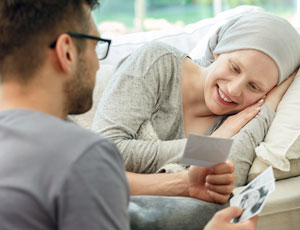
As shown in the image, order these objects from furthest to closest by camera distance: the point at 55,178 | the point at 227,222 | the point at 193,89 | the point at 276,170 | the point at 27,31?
the point at 193,89 → the point at 276,170 → the point at 227,222 → the point at 27,31 → the point at 55,178

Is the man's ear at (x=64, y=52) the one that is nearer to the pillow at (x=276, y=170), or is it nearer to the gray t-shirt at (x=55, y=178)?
the gray t-shirt at (x=55, y=178)

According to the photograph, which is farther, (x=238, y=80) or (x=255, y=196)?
(x=238, y=80)

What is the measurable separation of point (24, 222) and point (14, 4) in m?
0.49

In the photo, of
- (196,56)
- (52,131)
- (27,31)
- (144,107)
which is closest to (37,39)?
(27,31)

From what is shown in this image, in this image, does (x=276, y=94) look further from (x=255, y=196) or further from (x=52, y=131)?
(x=52, y=131)

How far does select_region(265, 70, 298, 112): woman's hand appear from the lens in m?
1.96

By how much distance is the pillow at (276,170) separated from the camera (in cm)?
172

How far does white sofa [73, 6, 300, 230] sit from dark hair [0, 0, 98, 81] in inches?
38.9

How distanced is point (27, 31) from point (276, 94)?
130cm

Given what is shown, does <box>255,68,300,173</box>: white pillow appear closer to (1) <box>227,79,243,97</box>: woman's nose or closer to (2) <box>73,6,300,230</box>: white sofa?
(2) <box>73,6,300,230</box>: white sofa

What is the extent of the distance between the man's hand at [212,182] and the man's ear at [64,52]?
0.67 metres

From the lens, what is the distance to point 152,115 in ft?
6.06

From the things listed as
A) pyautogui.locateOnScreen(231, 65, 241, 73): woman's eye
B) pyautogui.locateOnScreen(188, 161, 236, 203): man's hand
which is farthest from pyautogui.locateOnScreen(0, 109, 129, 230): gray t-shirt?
pyautogui.locateOnScreen(231, 65, 241, 73): woman's eye

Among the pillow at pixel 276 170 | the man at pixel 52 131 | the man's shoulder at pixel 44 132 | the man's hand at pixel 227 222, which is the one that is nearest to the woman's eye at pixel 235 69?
the pillow at pixel 276 170
